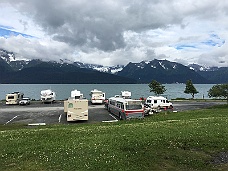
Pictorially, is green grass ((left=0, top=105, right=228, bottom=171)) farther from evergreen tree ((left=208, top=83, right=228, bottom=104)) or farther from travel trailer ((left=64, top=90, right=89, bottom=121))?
evergreen tree ((left=208, top=83, right=228, bottom=104))

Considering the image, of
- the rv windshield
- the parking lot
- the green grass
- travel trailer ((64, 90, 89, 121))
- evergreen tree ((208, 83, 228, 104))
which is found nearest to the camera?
the green grass

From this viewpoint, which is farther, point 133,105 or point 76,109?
point 76,109

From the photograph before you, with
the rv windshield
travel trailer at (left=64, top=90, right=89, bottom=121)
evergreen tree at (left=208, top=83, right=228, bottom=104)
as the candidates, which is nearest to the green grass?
the rv windshield

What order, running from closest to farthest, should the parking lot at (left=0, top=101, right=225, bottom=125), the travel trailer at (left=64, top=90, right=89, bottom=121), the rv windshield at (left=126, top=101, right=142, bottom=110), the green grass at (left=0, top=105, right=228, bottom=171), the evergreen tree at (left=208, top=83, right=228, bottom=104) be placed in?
the green grass at (left=0, top=105, right=228, bottom=171) → the rv windshield at (left=126, top=101, right=142, bottom=110) → the travel trailer at (left=64, top=90, right=89, bottom=121) → the parking lot at (left=0, top=101, right=225, bottom=125) → the evergreen tree at (left=208, top=83, right=228, bottom=104)

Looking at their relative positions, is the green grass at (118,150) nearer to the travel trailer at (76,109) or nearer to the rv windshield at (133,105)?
the rv windshield at (133,105)

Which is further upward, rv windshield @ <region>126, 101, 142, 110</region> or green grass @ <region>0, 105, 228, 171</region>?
rv windshield @ <region>126, 101, 142, 110</region>

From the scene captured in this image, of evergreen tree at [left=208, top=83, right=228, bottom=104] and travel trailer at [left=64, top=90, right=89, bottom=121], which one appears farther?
evergreen tree at [left=208, top=83, right=228, bottom=104]

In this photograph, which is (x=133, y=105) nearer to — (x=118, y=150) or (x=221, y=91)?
(x=118, y=150)

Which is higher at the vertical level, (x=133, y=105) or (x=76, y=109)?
(x=133, y=105)

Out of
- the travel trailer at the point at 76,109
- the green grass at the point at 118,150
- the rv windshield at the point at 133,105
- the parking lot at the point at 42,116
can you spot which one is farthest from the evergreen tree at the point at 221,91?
the green grass at the point at 118,150

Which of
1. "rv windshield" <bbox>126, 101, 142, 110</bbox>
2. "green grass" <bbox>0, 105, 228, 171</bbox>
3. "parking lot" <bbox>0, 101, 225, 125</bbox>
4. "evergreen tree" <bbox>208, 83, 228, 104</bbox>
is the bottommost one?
"parking lot" <bbox>0, 101, 225, 125</bbox>

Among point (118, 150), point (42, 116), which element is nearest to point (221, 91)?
point (42, 116)

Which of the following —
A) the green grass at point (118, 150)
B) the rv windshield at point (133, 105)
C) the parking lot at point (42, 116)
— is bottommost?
the parking lot at point (42, 116)

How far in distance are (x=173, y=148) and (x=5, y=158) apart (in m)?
9.29
